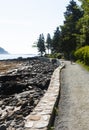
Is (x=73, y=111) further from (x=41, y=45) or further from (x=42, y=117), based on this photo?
(x=41, y=45)

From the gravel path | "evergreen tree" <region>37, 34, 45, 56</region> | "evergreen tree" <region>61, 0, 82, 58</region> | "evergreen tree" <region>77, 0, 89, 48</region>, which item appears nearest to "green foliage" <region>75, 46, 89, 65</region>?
"evergreen tree" <region>77, 0, 89, 48</region>

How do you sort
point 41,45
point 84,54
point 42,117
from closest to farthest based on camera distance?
1. point 42,117
2. point 84,54
3. point 41,45

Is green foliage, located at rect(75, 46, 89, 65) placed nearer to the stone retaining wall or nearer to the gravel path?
the gravel path

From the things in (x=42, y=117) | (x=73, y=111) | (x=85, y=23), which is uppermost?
(x=85, y=23)

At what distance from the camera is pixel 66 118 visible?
10453mm

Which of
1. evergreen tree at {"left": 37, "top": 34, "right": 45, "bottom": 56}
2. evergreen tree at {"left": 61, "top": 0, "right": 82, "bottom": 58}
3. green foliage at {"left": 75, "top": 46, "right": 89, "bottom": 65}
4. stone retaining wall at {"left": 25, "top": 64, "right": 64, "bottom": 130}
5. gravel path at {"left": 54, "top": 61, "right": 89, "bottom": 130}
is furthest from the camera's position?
evergreen tree at {"left": 37, "top": 34, "right": 45, "bottom": 56}

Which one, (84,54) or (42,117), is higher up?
(84,54)

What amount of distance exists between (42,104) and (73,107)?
124 cm

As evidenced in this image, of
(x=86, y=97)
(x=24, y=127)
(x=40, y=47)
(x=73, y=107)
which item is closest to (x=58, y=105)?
(x=73, y=107)

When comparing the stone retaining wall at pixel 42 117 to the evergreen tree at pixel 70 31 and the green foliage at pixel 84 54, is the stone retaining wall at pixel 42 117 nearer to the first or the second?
the green foliage at pixel 84 54

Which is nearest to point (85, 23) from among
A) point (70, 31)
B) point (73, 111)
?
point (70, 31)

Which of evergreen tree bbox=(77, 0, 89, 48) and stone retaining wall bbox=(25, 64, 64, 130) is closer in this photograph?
stone retaining wall bbox=(25, 64, 64, 130)

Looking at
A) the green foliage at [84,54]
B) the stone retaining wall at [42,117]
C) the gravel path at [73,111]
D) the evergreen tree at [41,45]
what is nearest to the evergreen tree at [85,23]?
the green foliage at [84,54]

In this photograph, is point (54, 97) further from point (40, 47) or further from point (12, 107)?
point (40, 47)
